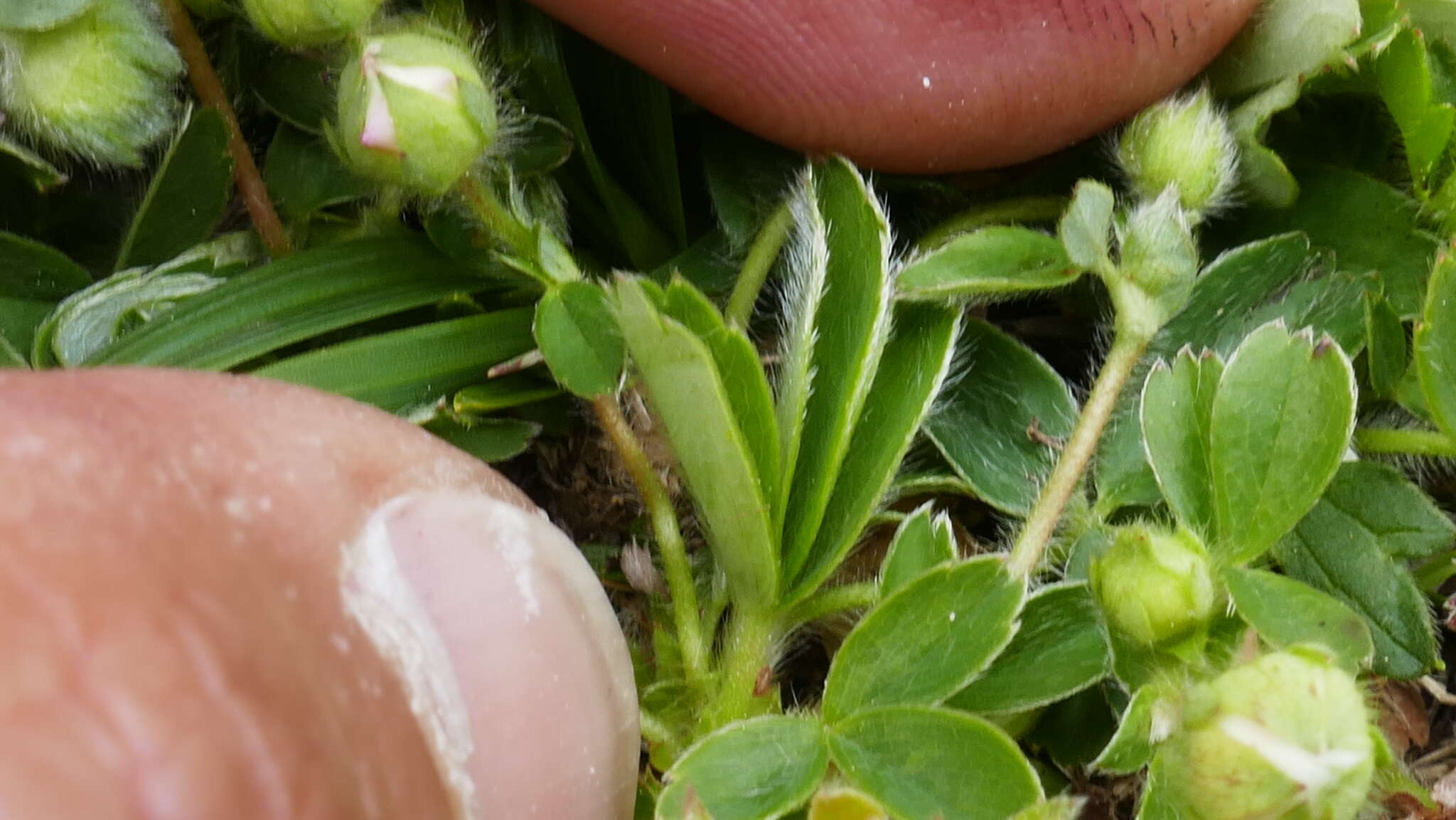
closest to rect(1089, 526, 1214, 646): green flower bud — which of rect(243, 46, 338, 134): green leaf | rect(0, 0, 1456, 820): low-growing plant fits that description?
rect(0, 0, 1456, 820): low-growing plant

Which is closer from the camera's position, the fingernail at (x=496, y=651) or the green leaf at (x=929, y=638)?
the fingernail at (x=496, y=651)

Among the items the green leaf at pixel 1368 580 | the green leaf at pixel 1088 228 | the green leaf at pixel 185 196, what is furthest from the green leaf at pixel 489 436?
the green leaf at pixel 1368 580

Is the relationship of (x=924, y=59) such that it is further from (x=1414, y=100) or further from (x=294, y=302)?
(x=294, y=302)

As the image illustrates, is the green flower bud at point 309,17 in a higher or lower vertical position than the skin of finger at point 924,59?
higher

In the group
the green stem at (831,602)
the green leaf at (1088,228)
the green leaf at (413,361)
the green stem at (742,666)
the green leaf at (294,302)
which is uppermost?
the green leaf at (1088,228)

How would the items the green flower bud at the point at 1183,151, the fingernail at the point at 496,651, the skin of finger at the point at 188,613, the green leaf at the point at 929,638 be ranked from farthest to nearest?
the green flower bud at the point at 1183,151, the green leaf at the point at 929,638, the fingernail at the point at 496,651, the skin of finger at the point at 188,613

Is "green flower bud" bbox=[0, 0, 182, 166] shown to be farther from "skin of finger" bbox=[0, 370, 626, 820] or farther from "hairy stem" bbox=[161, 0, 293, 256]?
"skin of finger" bbox=[0, 370, 626, 820]

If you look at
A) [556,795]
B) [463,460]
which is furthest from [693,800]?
[463,460]

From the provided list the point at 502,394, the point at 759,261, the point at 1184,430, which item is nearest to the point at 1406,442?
the point at 1184,430

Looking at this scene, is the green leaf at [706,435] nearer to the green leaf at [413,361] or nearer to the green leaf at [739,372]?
the green leaf at [739,372]
